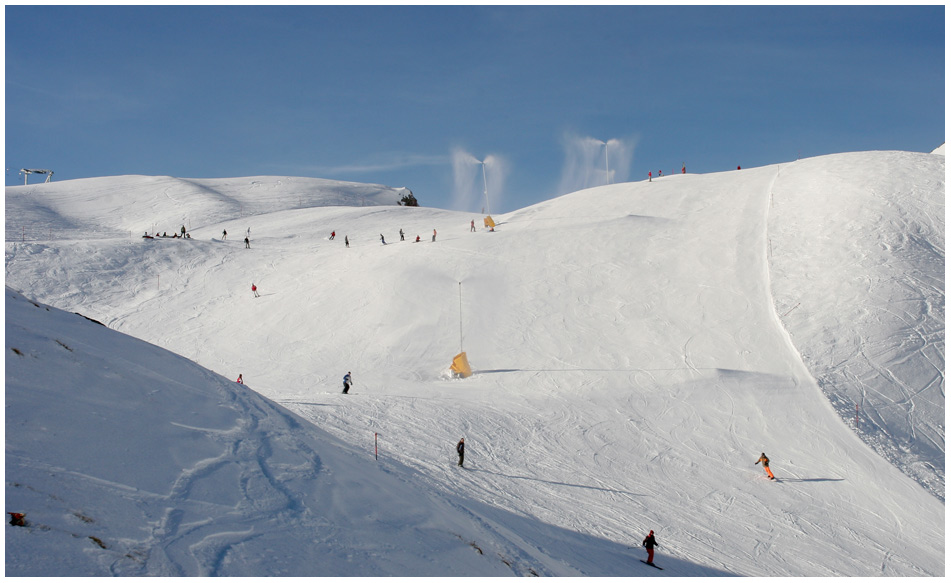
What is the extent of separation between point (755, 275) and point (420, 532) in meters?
29.3

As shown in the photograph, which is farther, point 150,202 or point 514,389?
point 150,202

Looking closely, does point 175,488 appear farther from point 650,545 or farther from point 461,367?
point 461,367

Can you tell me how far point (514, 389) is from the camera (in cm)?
2619

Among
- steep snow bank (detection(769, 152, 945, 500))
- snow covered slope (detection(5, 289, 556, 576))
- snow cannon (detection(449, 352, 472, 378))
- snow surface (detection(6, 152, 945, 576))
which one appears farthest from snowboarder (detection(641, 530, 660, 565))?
snow cannon (detection(449, 352, 472, 378))

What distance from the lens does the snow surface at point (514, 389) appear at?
30.0 ft

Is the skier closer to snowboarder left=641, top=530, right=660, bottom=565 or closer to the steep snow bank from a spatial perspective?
the steep snow bank

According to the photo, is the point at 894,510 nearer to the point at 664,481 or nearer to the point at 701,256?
the point at 664,481

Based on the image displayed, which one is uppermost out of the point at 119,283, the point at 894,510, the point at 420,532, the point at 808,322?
the point at 119,283

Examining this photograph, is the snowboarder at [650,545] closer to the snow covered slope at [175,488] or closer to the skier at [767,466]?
the snow covered slope at [175,488]

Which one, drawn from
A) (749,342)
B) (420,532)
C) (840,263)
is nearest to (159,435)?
(420,532)

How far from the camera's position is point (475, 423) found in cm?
2184

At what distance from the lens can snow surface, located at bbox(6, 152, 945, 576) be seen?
9.13 meters

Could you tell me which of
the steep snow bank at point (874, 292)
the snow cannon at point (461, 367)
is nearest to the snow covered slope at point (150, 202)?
the snow cannon at point (461, 367)

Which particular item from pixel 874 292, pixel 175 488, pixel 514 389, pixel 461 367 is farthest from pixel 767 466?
pixel 175 488
